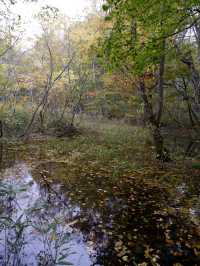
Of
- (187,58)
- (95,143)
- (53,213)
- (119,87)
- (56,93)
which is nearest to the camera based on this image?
(53,213)

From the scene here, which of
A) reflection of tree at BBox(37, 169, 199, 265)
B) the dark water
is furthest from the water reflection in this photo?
reflection of tree at BBox(37, 169, 199, 265)

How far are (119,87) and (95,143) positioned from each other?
6.27 metres

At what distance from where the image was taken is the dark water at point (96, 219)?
3867 mm

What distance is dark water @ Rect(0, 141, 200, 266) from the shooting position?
3.87m

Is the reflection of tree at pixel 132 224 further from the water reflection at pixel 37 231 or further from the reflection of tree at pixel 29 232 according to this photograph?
the reflection of tree at pixel 29 232

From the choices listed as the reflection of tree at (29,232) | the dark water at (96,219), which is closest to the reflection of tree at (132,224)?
the dark water at (96,219)

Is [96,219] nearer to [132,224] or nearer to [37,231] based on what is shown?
[132,224]

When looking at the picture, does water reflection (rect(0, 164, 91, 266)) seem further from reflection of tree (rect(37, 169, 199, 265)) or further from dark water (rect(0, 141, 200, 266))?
reflection of tree (rect(37, 169, 199, 265))

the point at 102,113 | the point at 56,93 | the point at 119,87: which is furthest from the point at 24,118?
the point at 102,113

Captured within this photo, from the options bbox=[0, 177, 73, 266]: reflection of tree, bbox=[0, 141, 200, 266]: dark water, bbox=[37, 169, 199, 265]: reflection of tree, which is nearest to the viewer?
bbox=[0, 177, 73, 266]: reflection of tree

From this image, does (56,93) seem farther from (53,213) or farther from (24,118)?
(53,213)

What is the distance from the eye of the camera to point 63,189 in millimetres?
7094

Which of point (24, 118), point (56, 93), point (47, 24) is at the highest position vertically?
point (47, 24)

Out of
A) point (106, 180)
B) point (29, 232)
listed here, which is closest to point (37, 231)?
point (29, 232)
